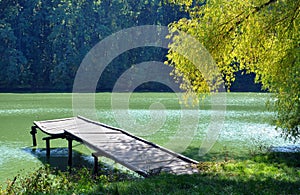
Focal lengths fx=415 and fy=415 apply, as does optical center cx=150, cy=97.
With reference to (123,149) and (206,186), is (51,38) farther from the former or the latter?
(206,186)

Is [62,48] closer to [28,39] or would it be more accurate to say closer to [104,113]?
[28,39]

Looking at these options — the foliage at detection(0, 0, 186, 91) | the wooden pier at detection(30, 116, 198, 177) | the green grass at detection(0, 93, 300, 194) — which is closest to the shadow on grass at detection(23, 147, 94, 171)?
the wooden pier at detection(30, 116, 198, 177)

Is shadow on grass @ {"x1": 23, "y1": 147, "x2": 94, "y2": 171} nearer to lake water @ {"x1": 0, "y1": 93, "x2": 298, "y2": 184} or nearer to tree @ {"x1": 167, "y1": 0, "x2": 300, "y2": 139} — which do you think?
lake water @ {"x1": 0, "y1": 93, "x2": 298, "y2": 184}

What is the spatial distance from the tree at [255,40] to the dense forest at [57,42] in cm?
2833

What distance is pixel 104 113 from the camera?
18531 mm

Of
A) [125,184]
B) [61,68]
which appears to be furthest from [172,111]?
[61,68]

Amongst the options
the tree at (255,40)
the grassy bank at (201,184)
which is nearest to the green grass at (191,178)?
the grassy bank at (201,184)

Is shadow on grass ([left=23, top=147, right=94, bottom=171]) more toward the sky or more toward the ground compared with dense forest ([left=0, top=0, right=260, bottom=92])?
more toward the ground

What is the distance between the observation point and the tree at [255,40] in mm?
6777

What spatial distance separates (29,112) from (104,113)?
132 inches

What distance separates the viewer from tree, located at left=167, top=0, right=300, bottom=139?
6.78 metres

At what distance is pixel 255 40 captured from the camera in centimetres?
716

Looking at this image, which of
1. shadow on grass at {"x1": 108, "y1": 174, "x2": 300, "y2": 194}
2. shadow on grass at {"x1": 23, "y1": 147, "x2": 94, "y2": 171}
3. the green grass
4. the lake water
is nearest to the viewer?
shadow on grass at {"x1": 108, "y1": 174, "x2": 300, "y2": 194}

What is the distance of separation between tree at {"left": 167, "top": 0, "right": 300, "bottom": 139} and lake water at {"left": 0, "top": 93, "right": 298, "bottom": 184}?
250cm
